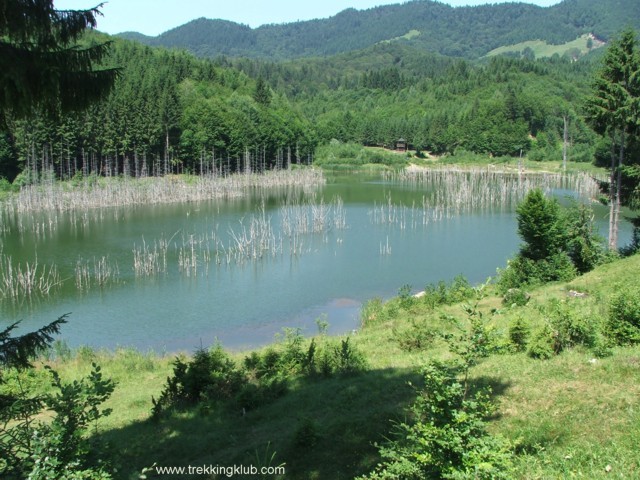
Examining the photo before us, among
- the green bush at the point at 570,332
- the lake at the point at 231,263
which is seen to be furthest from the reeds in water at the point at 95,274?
the green bush at the point at 570,332

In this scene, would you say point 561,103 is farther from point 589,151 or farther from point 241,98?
point 241,98

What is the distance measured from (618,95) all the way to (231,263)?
825 inches

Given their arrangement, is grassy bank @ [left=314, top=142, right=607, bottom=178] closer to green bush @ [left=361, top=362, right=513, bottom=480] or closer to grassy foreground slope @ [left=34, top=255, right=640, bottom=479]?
grassy foreground slope @ [left=34, top=255, right=640, bottom=479]

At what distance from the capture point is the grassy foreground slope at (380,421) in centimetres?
691

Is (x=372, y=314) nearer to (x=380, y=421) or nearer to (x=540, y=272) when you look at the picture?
(x=540, y=272)

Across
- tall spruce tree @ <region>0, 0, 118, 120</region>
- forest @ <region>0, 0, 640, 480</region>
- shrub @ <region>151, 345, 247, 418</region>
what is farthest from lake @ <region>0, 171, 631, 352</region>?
tall spruce tree @ <region>0, 0, 118, 120</region>

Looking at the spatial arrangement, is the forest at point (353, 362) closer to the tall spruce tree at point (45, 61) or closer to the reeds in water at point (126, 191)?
the tall spruce tree at point (45, 61)

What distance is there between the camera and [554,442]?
7199 mm

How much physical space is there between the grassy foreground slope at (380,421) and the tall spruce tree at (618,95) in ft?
41.6

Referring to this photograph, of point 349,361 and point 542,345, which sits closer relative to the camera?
point 542,345

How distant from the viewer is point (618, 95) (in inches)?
936

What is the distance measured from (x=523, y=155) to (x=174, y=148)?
59.1m

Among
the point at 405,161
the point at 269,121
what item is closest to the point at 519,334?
the point at 269,121

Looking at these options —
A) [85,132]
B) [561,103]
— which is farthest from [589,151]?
[85,132]
